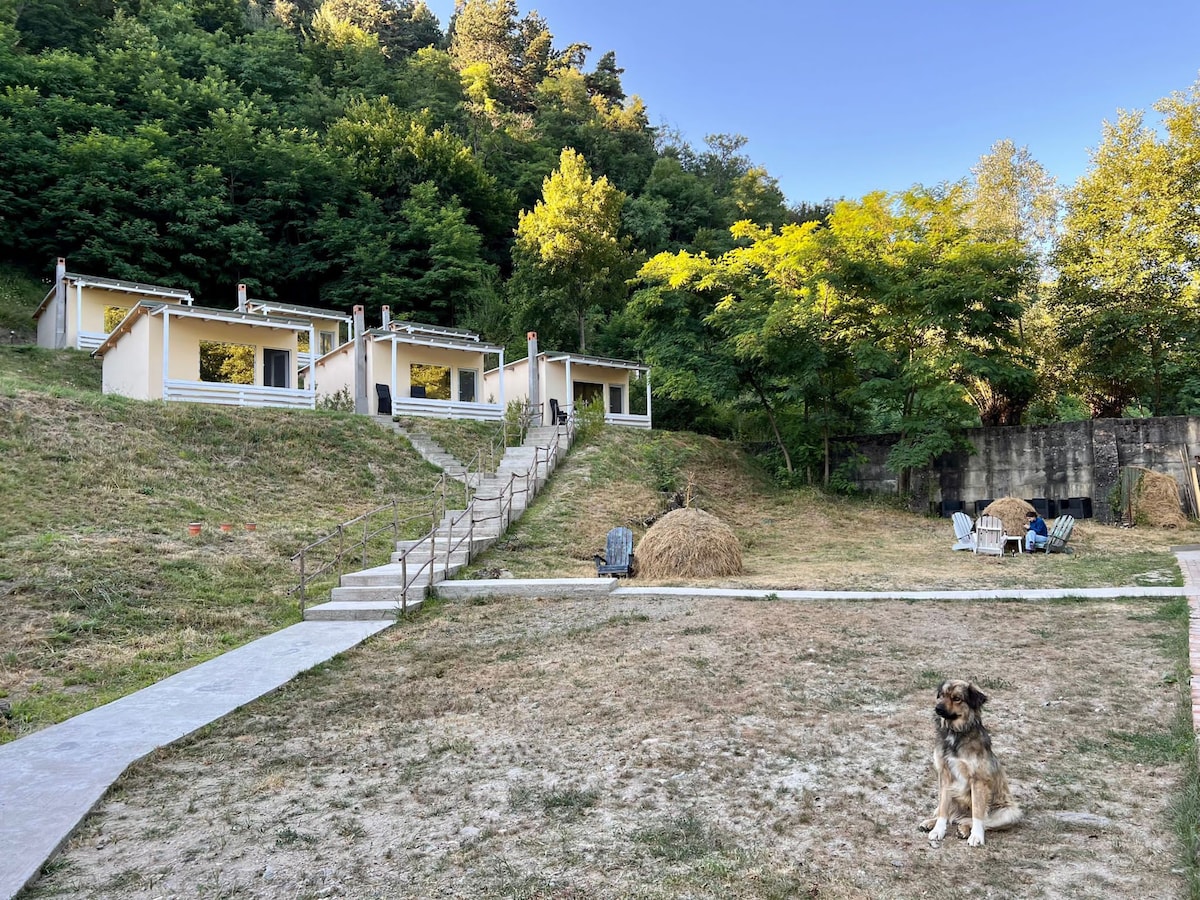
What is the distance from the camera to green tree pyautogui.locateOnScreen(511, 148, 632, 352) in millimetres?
33656

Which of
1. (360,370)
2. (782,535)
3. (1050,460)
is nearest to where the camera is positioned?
(782,535)

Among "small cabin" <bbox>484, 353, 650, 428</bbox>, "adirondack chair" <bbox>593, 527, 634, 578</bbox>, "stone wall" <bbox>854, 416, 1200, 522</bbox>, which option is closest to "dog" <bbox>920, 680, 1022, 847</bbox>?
"adirondack chair" <bbox>593, 527, 634, 578</bbox>

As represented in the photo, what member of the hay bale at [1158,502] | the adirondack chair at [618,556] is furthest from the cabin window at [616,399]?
the hay bale at [1158,502]

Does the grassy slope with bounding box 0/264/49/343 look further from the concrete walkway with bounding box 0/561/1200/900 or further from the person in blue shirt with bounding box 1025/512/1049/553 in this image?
the person in blue shirt with bounding box 1025/512/1049/553

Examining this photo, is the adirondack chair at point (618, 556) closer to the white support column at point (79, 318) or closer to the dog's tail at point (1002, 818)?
the dog's tail at point (1002, 818)

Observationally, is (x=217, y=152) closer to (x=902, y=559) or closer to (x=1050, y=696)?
(x=902, y=559)

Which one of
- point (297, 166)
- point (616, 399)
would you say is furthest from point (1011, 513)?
point (297, 166)

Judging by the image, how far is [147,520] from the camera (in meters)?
11.7

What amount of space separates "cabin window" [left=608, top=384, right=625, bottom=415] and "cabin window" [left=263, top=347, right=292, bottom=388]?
450 inches

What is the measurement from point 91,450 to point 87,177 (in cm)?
2403

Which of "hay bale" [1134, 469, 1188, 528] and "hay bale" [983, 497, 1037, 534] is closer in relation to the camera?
"hay bale" [983, 497, 1037, 534]

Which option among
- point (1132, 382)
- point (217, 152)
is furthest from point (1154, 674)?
point (217, 152)

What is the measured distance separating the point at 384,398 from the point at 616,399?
30.9ft

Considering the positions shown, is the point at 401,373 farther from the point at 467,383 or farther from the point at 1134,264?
the point at 1134,264
